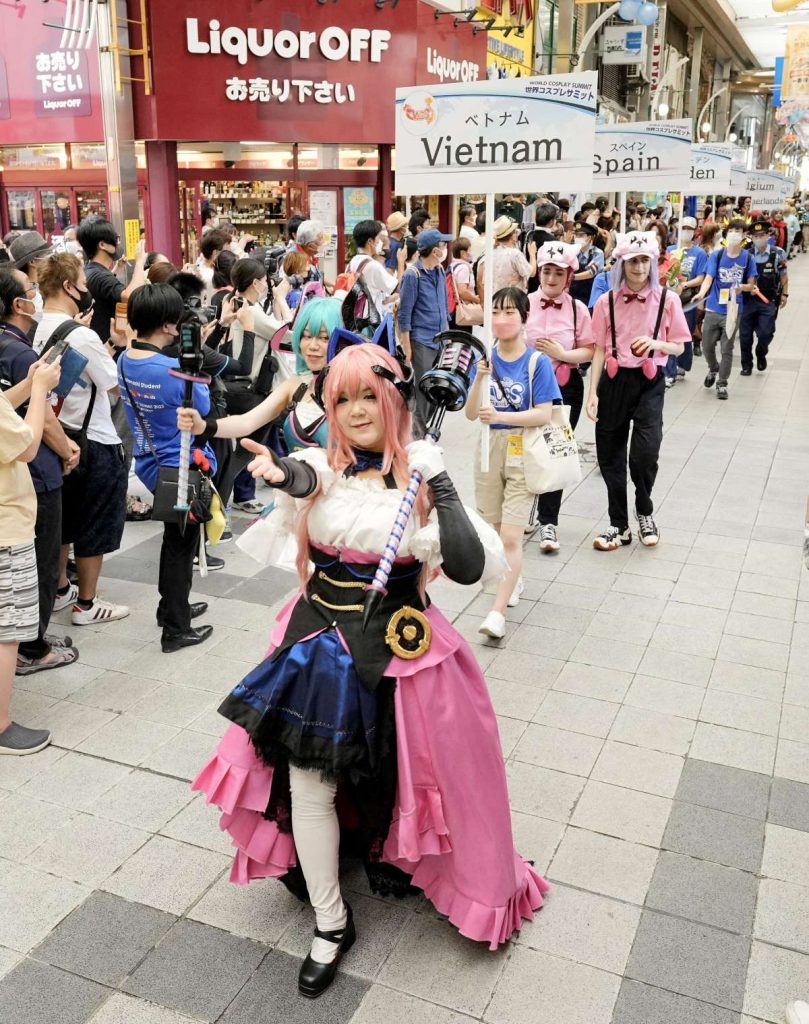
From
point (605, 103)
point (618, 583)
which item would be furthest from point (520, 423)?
point (605, 103)

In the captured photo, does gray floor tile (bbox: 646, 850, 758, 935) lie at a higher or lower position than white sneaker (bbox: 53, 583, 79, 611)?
higher

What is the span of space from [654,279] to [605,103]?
76.8 ft

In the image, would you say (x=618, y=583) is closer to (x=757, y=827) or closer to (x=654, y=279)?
(x=654, y=279)

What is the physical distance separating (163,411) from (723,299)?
8.34 metres

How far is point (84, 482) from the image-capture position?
516cm

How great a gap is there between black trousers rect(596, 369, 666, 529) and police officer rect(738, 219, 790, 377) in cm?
648

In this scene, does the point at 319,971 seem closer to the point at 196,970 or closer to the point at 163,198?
the point at 196,970

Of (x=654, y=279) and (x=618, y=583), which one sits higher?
(x=654, y=279)

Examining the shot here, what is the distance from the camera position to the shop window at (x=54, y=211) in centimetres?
1441

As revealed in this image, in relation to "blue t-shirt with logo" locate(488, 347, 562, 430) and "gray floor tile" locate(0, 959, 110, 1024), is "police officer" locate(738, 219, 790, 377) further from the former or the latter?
"gray floor tile" locate(0, 959, 110, 1024)

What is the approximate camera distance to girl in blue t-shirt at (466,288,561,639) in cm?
499

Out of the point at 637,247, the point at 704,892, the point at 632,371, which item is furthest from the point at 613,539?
the point at 704,892

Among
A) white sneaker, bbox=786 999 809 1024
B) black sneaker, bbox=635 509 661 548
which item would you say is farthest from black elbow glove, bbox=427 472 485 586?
black sneaker, bbox=635 509 661 548

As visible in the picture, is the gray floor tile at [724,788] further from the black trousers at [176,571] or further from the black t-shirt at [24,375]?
the black t-shirt at [24,375]
